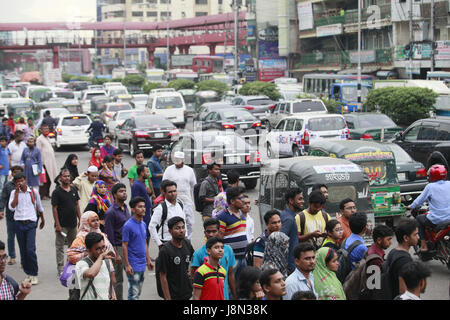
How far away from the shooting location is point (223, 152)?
17438 mm

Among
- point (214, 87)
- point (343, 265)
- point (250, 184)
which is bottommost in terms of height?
point (250, 184)

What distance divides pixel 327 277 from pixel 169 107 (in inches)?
1037

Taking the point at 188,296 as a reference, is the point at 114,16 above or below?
above

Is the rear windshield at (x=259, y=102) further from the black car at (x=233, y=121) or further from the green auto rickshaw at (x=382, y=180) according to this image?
the green auto rickshaw at (x=382, y=180)

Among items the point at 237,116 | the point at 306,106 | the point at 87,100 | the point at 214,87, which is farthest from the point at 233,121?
the point at 214,87

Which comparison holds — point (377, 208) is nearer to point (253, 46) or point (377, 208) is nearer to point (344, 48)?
point (344, 48)

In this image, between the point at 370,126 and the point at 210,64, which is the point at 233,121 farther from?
the point at 210,64

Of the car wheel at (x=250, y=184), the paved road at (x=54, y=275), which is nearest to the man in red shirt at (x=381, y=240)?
the paved road at (x=54, y=275)

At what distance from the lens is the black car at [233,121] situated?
27359 millimetres

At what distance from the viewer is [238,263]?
8289 mm

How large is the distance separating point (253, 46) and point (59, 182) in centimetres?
6800

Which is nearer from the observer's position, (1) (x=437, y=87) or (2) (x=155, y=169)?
(2) (x=155, y=169)
